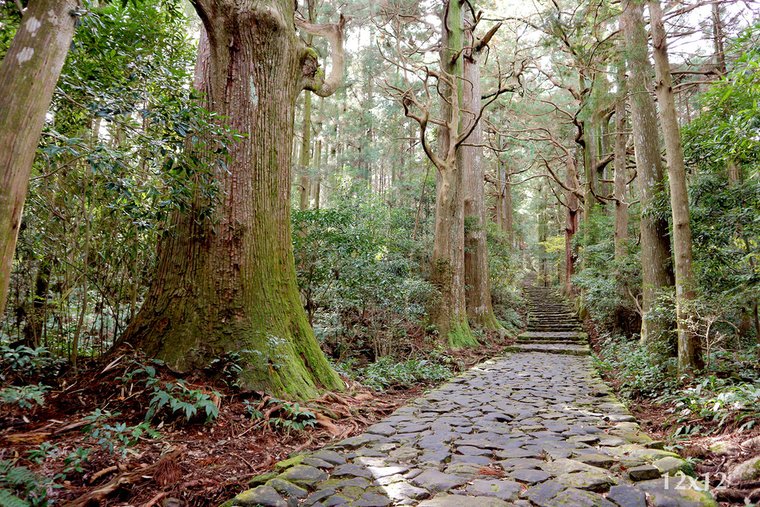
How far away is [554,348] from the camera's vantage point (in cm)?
1092

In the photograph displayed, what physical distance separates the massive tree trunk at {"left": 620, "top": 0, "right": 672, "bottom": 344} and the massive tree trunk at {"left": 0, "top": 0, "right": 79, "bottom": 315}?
774 cm

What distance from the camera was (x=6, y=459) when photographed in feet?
7.89

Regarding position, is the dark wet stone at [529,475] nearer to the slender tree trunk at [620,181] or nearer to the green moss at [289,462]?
the green moss at [289,462]

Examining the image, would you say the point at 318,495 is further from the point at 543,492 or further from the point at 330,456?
the point at 543,492

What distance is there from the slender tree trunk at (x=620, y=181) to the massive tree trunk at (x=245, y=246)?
7.76 meters

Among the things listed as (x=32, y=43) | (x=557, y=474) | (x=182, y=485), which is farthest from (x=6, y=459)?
(x=557, y=474)

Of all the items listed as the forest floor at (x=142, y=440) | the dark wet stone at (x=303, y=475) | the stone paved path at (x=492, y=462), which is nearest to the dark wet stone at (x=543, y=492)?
the stone paved path at (x=492, y=462)

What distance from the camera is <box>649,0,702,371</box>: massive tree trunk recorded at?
5234mm

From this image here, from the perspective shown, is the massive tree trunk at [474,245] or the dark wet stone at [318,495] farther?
the massive tree trunk at [474,245]

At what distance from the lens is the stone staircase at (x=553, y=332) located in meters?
11.0

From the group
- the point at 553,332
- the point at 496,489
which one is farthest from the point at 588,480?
the point at 553,332

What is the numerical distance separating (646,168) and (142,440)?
8319 millimetres

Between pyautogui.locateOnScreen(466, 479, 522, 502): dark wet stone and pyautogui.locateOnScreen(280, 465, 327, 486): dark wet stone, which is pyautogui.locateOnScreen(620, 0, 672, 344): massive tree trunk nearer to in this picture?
pyautogui.locateOnScreen(466, 479, 522, 502): dark wet stone

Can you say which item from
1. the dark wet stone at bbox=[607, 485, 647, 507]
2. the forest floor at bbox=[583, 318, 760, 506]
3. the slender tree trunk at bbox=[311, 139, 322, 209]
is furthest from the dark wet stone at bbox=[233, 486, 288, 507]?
the slender tree trunk at bbox=[311, 139, 322, 209]
